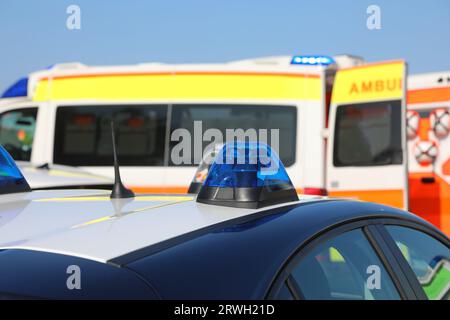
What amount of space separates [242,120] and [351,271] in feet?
19.6

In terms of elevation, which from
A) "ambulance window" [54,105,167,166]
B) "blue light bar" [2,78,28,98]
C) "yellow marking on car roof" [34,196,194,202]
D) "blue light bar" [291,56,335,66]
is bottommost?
"ambulance window" [54,105,167,166]

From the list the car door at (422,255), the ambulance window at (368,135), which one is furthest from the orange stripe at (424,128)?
the car door at (422,255)

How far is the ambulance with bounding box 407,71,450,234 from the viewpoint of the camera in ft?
25.7

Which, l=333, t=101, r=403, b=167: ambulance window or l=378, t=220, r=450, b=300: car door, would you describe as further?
l=333, t=101, r=403, b=167: ambulance window

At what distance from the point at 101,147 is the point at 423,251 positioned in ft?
21.5

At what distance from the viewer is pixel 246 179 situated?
164 centimetres

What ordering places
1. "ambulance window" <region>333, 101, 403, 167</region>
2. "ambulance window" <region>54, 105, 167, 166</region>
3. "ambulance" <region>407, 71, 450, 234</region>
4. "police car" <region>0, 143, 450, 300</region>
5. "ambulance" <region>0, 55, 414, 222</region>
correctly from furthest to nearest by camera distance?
"ambulance window" <region>54, 105, 167, 166</region>
"ambulance" <region>407, 71, 450, 234</region>
"ambulance" <region>0, 55, 414, 222</region>
"ambulance window" <region>333, 101, 403, 167</region>
"police car" <region>0, 143, 450, 300</region>

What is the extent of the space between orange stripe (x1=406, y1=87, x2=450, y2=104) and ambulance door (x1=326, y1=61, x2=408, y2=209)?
127 cm

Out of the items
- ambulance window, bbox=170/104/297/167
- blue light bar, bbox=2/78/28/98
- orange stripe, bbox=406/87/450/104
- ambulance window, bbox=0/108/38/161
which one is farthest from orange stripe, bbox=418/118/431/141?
blue light bar, bbox=2/78/28/98

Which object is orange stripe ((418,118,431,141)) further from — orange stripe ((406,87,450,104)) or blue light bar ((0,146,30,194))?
blue light bar ((0,146,30,194))

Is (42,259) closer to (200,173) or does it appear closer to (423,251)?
(423,251)

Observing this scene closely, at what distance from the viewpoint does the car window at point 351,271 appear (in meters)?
1.63

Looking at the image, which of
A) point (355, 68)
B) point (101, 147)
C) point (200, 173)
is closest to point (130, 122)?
point (101, 147)

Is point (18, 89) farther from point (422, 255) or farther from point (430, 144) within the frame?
point (422, 255)
